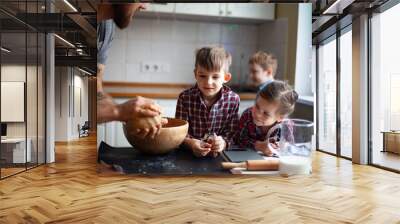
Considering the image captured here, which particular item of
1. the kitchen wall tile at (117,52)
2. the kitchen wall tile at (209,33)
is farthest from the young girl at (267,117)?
the kitchen wall tile at (117,52)

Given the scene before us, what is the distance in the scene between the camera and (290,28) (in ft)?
13.0

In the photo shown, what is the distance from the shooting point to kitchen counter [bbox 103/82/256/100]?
3.84 metres

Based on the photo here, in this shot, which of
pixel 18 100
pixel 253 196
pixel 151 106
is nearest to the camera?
pixel 253 196

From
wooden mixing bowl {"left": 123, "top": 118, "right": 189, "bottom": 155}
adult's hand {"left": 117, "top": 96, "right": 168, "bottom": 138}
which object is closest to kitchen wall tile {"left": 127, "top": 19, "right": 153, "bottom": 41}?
adult's hand {"left": 117, "top": 96, "right": 168, "bottom": 138}

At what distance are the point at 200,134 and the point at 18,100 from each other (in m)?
2.27

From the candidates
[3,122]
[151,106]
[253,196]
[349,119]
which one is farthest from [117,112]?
[349,119]

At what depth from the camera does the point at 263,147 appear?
3.98 metres

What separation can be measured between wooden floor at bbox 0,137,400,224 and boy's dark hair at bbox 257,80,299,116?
29.6 inches

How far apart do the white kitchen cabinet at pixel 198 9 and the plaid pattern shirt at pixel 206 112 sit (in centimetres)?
77

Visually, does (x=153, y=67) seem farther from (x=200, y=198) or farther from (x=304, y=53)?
(x=304, y=53)

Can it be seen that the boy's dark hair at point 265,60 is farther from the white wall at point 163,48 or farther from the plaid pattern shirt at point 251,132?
the plaid pattern shirt at point 251,132

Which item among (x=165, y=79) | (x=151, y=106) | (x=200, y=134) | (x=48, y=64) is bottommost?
(x=200, y=134)

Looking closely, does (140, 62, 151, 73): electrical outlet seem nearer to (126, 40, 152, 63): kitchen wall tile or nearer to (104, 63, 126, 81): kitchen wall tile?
(126, 40, 152, 63): kitchen wall tile

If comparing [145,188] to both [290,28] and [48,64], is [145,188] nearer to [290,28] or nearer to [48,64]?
[290,28]
